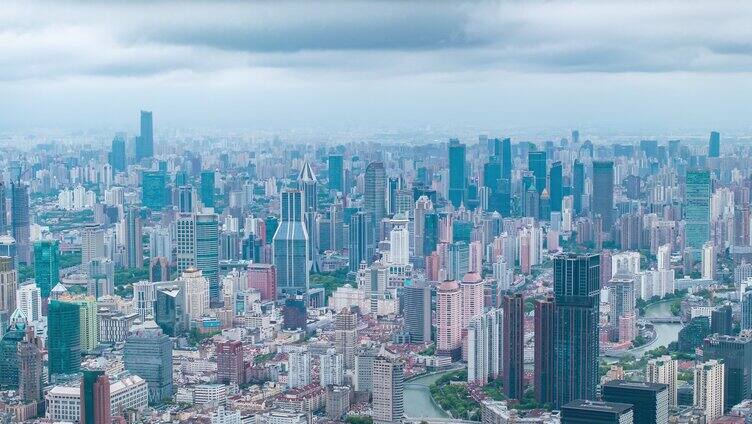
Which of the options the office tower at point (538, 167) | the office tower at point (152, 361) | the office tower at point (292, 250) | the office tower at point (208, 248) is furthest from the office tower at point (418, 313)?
the office tower at point (538, 167)

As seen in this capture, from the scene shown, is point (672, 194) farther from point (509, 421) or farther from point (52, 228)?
point (509, 421)

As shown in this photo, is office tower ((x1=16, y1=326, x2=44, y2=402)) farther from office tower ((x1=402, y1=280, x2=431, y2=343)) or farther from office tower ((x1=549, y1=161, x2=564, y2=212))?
office tower ((x1=549, y1=161, x2=564, y2=212))

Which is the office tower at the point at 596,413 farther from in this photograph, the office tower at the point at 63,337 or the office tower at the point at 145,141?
the office tower at the point at 145,141

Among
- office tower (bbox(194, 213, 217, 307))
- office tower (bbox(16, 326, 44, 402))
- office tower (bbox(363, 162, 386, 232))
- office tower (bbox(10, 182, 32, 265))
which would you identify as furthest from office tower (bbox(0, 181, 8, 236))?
office tower (bbox(16, 326, 44, 402))

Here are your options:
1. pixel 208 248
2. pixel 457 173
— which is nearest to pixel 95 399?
pixel 208 248

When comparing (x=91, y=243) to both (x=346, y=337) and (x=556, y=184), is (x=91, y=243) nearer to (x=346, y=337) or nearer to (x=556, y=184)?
(x=346, y=337)

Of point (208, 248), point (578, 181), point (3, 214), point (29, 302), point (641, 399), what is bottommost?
point (641, 399)

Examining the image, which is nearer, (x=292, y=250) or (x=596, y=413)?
(x=596, y=413)
